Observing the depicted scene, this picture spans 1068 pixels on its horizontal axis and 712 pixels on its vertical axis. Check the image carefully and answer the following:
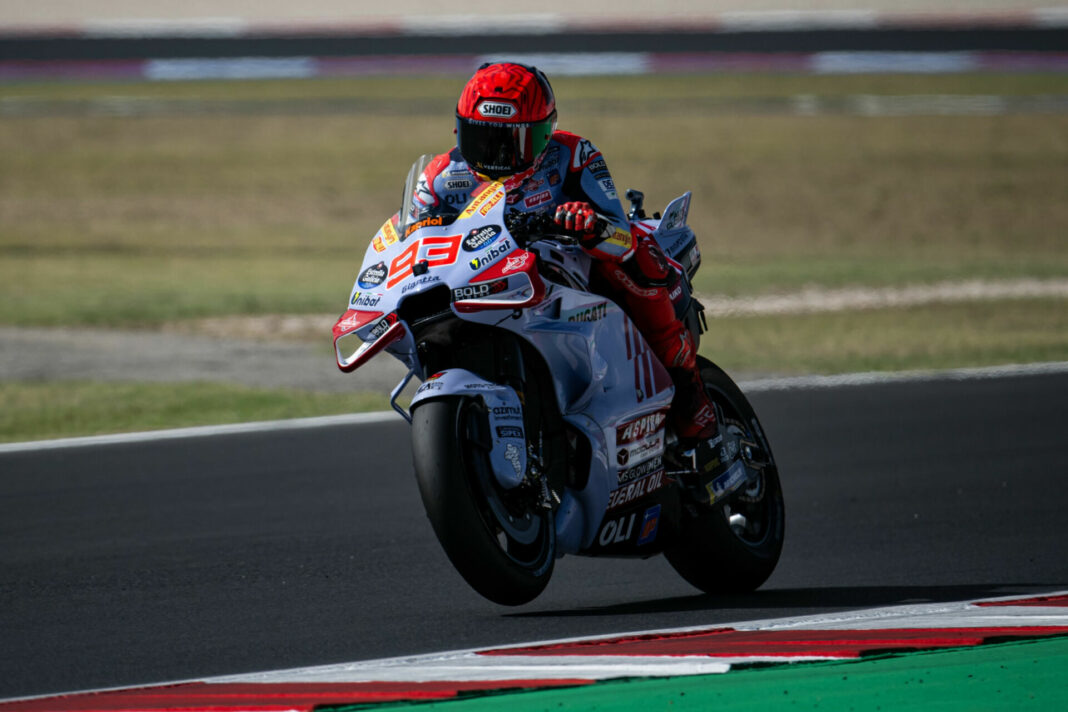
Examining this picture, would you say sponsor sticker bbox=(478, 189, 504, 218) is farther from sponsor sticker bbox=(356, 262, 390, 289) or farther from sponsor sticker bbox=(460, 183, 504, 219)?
sponsor sticker bbox=(356, 262, 390, 289)

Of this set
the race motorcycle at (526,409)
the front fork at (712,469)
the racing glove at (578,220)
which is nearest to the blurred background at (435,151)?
the front fork at (712,469)

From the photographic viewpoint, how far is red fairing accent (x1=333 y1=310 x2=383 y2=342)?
221 inches

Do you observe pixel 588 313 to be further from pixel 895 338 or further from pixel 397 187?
pixel 397 187

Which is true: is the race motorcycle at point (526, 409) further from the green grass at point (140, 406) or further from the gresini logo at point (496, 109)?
the green grass at point (140, 406)

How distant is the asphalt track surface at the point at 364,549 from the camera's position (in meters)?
5.80

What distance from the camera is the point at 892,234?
2398 cm

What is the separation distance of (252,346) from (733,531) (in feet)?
30.8

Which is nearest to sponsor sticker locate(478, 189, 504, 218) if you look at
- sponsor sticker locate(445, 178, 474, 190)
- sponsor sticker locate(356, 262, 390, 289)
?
sponsor sticker locate(445, 178, 474, 190)

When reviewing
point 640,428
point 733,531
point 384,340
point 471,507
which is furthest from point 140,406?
point 471,507

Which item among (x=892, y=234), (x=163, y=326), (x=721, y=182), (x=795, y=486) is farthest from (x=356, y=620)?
(x=721, y=182)

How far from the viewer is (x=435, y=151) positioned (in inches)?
1182

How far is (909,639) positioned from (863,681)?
613 millimetres

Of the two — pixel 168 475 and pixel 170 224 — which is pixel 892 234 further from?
pixel 168 475

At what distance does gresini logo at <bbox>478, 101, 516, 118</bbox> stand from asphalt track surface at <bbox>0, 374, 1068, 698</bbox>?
→ 1.71 meters
